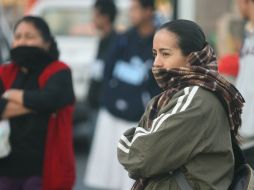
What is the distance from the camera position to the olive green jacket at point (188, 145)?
3.45 meters

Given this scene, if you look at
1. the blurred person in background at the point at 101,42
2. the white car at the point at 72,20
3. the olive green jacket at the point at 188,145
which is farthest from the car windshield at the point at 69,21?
the olive green jacket at the point at 188,145

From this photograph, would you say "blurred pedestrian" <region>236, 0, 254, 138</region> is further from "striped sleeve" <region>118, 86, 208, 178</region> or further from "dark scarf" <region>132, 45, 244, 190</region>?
"striped sleeve" <region>118, 86, 208, 178</region>

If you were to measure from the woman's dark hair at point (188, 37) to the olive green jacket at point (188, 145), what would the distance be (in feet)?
0.59

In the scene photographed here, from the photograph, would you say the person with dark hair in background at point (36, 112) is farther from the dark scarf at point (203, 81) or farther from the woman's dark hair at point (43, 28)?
the dark scarf at point (203, 81)

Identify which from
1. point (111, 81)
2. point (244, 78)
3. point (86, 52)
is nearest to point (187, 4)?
point (111, 81)

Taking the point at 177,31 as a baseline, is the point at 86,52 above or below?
below

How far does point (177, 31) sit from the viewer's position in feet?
11.8

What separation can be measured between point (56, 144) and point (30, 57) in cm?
55

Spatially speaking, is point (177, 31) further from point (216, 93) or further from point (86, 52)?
point (86, 52)

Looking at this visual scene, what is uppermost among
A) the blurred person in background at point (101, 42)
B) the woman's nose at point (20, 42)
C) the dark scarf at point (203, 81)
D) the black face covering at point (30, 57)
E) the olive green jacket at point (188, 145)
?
the dark scarf at point (203, 81)

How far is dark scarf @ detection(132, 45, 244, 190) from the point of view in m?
3.51

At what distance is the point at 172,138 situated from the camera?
344cm

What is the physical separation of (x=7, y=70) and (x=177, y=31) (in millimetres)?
1787

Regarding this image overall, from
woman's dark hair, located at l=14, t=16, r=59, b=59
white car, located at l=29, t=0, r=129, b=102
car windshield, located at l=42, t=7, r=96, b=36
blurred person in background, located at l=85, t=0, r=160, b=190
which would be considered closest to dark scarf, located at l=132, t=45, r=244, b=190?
woman's dark hair, located at l=14, t=16, r=59, b=59
